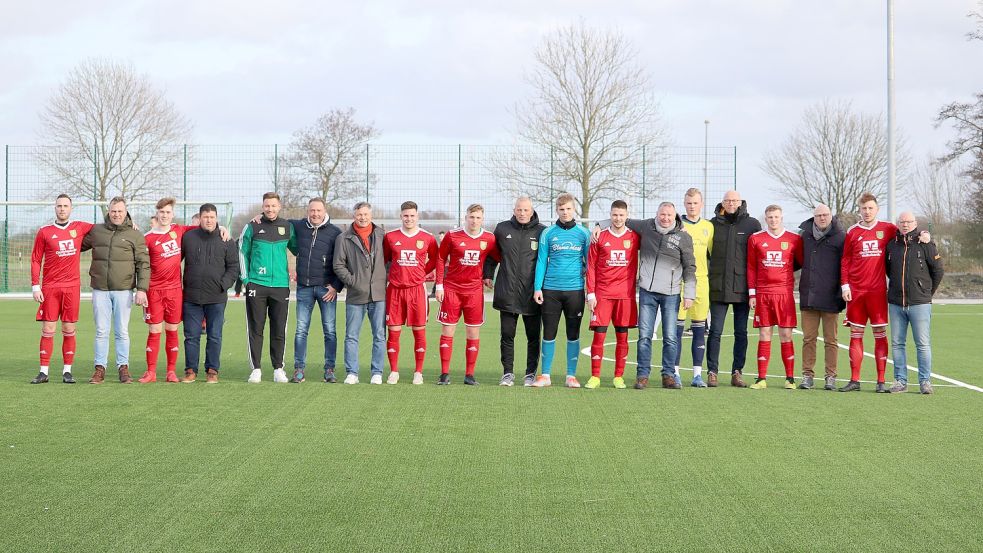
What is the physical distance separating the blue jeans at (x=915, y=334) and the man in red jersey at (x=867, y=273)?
0.13 meters

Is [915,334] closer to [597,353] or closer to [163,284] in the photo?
[597,353]

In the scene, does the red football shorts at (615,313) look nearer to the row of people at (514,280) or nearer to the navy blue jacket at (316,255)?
the row of people at (514,280)

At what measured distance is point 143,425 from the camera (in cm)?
757

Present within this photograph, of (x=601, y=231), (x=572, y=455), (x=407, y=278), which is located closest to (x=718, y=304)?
(x=601, y=231)

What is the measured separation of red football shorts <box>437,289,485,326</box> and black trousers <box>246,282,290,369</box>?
1.61m

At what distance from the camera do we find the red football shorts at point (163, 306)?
33.6ft

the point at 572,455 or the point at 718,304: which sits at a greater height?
the point at 718,304

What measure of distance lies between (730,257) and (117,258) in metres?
6.06

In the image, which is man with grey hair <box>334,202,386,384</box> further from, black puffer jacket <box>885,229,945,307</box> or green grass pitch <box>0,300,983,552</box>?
black puffer jacket <box>885,229,945,307</box>

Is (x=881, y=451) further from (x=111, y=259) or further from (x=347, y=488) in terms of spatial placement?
(x=111, y=259)

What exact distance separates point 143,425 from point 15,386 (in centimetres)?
290

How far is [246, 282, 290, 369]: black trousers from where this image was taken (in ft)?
33.8

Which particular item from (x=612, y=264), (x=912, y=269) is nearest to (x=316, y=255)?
(x=612, y=264)

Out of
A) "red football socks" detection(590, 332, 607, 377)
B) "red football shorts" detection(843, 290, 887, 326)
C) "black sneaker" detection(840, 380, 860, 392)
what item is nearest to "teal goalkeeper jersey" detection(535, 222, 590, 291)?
"red football socks" detection(590, 332, 607, 377)
